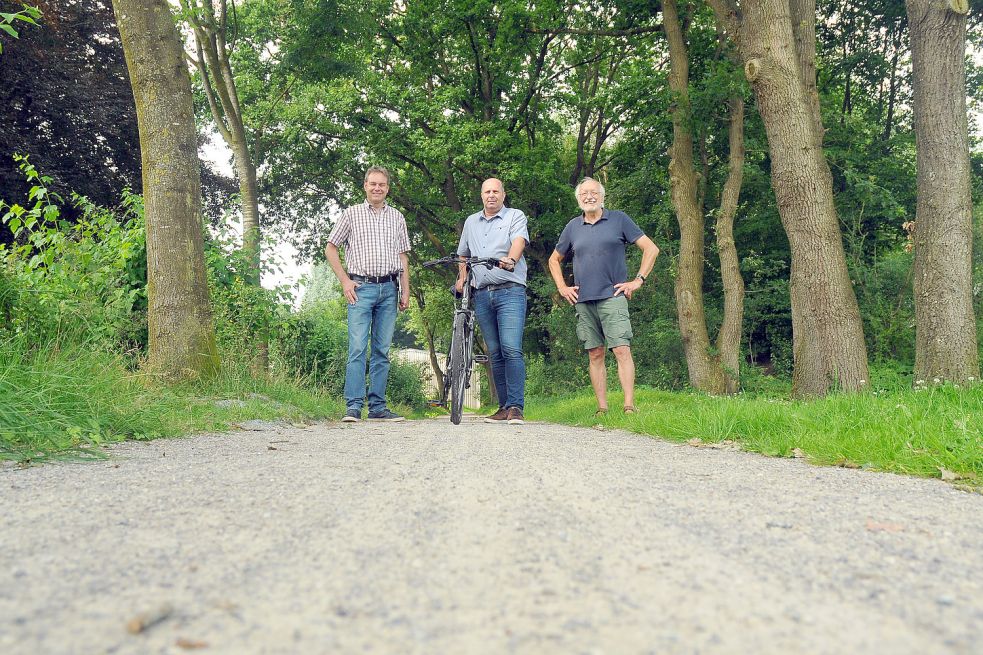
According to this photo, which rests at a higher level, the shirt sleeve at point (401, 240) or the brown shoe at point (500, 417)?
the shirt sleeve at point (401, 240)

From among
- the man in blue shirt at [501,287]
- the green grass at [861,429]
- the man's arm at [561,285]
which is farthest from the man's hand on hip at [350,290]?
the green grass at [861,429]

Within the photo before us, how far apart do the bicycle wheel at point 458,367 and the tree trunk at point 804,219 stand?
359 cm

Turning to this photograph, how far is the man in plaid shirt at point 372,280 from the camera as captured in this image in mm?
7359

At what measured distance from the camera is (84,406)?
4.51 metres

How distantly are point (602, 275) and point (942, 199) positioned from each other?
3.49 meters

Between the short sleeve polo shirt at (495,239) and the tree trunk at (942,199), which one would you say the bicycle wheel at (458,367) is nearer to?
the short sleeve polo shirt at (495,239)

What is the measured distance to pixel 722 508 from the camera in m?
2.73

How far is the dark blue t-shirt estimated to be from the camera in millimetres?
7246

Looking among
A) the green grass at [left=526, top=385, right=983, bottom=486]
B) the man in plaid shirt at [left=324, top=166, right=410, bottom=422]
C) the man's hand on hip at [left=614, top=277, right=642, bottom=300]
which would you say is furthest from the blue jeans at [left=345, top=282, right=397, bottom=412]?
the green grass at [left=526, top=385, right=983, bottom=486]

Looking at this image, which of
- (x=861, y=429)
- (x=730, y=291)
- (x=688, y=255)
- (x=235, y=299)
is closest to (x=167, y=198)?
(x=235, y=299)

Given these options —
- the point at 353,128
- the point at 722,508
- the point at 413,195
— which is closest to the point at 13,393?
the point at 722,508

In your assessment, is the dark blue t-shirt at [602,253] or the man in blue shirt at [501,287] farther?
the dark blue t-shirt at [602,253]

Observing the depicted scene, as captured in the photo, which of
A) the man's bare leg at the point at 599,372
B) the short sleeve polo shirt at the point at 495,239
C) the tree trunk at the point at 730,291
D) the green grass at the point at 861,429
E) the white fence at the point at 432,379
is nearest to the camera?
the green grass at the point at 861,429

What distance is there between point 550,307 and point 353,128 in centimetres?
709
